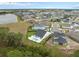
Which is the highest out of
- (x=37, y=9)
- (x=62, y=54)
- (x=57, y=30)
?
(x=37, y=9)

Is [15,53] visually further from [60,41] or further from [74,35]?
[74,35]

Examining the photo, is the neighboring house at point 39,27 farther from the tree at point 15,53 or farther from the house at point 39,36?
the tree at point 15,53

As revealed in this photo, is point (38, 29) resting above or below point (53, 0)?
below

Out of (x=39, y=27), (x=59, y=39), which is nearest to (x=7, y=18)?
(x=39, y=27)

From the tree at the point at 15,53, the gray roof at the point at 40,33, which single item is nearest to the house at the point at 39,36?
the gray roof at the point at 40,33

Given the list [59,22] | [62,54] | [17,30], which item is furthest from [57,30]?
[17,30]

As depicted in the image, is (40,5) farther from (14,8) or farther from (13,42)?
(13,42)
